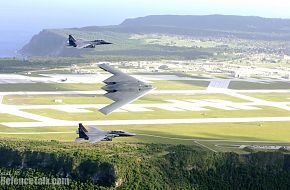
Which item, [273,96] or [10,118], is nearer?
[10,118]

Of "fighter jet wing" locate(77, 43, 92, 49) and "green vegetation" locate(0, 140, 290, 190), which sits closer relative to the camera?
"fighter jet wing" locate(77, 43, 92, 49)

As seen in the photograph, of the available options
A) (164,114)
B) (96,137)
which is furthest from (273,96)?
(96,137)

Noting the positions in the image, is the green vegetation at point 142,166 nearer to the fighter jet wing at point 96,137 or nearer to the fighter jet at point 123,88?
the fighter jet wing at point 96,137

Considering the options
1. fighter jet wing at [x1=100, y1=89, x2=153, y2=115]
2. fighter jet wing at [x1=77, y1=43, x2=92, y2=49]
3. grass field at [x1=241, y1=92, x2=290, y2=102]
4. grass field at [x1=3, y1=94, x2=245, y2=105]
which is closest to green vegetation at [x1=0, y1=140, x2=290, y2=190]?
fighter jet wing at [x1=77, y1=43, x2=92, y2=49]

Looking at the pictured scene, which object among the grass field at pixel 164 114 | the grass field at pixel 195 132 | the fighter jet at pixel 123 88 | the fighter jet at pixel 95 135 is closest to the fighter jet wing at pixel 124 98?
the fighter jet at pixel 123 88

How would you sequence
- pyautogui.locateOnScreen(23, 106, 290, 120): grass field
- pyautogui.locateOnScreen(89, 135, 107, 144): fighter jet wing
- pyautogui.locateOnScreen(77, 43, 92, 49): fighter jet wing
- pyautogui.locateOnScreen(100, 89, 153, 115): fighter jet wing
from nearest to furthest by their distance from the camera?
1. pyautogui.locateOnScreen(100, 89, 153, 115): fighter jet wing
2. pyautogui.locateOnScreen(89, 135, 107, 144): fighter jet wing
3. pyautogui.locateOnScreen(77, 43, 92, 49): fighter jet wing
4. pyautogui.locateOnScreen(23, 106, 290, 120): grass field

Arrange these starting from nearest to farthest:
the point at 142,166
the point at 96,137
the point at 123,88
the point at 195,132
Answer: the point at 123,88, the point at 96,137, the point at 142,166, the point at 195,132

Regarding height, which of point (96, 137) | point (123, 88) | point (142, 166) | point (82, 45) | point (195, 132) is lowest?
point (195, 132)

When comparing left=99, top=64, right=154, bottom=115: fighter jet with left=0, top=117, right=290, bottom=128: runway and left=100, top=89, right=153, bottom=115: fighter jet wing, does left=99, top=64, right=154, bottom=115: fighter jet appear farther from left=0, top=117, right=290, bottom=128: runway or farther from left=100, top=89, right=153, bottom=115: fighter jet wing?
left=0, top=117, right=290, bottom=128: runway

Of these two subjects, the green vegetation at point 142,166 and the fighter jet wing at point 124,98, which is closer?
the fighter jet wing at point 124,98

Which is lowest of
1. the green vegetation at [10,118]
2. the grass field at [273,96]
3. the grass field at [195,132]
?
the grass field at [195,132]

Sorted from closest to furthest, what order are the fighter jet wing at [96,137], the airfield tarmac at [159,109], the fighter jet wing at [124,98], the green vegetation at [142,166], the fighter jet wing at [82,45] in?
the fighter jet wing at [124,98] → the fighter jet wing at [96,137] → the fighter jet wing at [82,45] → the green vegetation at [142,166] → the airfield tarmac at [159,109]

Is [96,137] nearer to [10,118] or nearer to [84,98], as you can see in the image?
[10,118]

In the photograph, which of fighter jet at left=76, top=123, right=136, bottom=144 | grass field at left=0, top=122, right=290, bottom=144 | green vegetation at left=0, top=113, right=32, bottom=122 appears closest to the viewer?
fighter jet at left=76, top=123, right=136, bottom=144
